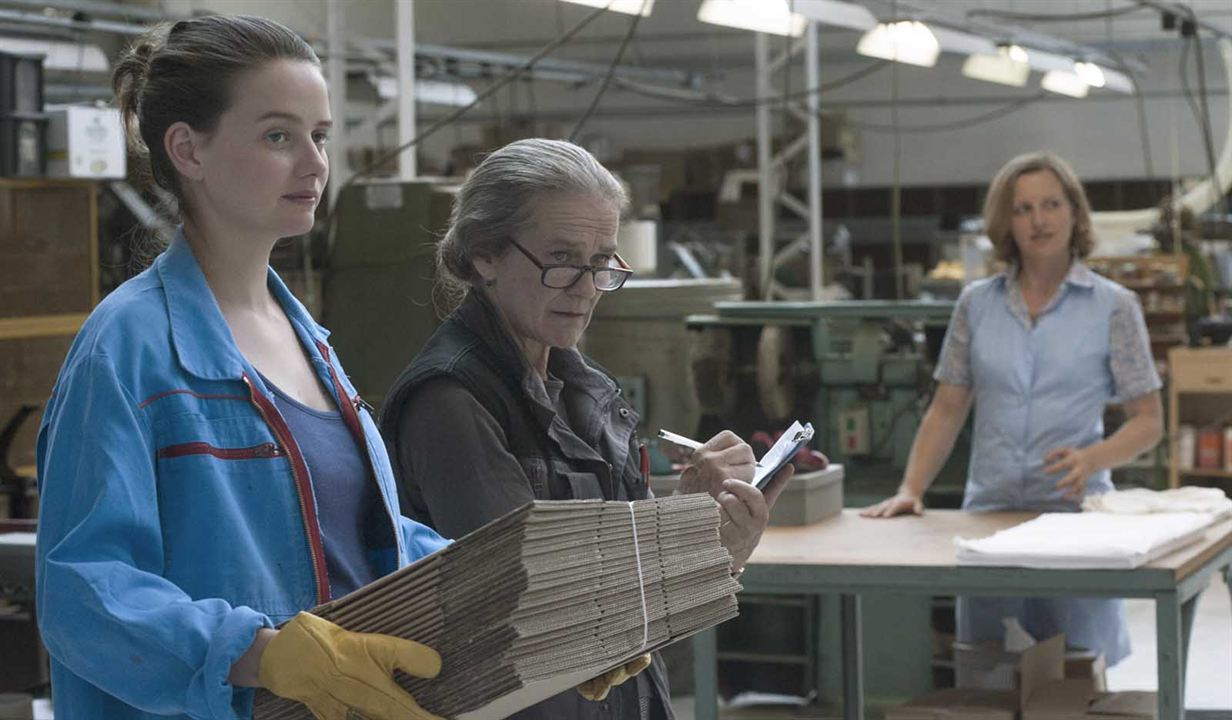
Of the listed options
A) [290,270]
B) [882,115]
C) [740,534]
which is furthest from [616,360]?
[882,115]

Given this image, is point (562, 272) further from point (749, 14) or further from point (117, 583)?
point (749, 14)

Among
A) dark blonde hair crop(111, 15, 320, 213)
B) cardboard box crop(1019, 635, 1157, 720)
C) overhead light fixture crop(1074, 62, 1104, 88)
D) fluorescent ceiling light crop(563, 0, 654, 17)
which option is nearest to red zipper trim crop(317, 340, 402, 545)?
dark blonde hair crop(111, 15, 320, 213)

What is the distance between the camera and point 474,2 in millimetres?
9672

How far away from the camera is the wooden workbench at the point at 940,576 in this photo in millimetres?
2535

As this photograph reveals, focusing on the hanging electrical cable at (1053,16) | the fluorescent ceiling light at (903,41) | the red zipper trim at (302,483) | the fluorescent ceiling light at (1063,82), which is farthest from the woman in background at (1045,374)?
Result: the fluorescent ceiling light at (1063,82)

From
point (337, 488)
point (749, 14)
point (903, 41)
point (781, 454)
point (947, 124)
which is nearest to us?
point (337, 488)

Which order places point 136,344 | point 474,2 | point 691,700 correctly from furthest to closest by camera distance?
1. point 474,2
2. point 691,700
3. point 136,344

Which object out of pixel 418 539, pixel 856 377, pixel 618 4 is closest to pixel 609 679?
pixel 418 539

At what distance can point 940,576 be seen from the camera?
8.53ft

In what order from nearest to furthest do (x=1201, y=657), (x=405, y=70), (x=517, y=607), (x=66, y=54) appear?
(x=517, y=607) → (x=405, y=70) → (x=1201, y=657) → (x=66, y=54)

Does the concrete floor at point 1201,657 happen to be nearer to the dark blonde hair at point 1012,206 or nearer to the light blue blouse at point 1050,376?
the light blue blouse at point 1050,376

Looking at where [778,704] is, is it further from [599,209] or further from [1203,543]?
[599,209]

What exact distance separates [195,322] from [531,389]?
431 millimetres

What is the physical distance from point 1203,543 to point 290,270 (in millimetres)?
2685
